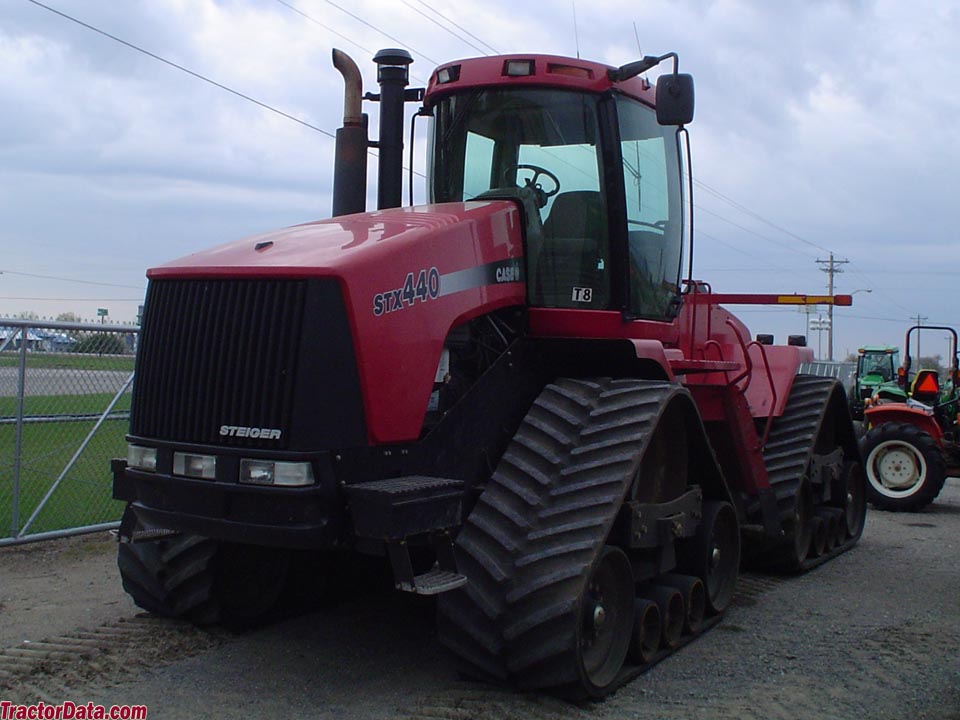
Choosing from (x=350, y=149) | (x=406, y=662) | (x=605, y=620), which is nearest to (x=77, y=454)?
(x=350, y=149)

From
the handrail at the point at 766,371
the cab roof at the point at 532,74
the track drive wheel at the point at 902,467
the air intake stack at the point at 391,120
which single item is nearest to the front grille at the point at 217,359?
the air intake stack at the point at 391,120

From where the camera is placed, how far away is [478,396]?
5496 millimetres

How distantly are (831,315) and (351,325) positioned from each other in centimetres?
5350

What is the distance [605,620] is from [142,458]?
2.35 m

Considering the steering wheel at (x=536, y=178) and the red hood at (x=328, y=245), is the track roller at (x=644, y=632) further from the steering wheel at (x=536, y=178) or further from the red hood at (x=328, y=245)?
the steering wheel at (x=536, y=178)

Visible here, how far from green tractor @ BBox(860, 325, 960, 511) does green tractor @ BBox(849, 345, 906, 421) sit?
6.73 metres

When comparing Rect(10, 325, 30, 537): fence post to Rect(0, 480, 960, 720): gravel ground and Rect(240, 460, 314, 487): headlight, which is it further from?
Rect(240, 460, 314, 487): headlight

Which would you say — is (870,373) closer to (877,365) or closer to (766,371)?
(877,365)

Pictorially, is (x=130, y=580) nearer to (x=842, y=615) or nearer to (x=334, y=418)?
(x=334, y=418)

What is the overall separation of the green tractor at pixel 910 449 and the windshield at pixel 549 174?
7.45m

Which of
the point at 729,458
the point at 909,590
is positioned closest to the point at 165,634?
the point at 729,458

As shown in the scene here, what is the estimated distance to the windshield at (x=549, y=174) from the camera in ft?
19.9

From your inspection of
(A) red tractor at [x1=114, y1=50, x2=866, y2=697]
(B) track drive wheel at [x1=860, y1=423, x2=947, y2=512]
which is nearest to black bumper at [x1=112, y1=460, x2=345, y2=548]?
(A) red tractor at [x1=114, y1=50, x2=866, y2=697]

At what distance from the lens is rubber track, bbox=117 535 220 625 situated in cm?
591
